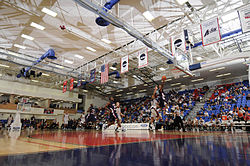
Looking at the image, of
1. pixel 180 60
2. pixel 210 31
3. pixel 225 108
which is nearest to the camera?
pixel 210 31

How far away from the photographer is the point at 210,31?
26.2ft

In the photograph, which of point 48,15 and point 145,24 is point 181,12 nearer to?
point 145,24

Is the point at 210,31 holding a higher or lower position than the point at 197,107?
higher

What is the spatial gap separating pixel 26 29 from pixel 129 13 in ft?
26.0

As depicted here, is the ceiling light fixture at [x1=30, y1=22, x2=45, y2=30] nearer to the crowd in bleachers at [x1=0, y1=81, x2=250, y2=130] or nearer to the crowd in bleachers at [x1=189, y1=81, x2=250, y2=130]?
the crowd in bleachers at [x1=0, y1=81, x2=250, y2=130]

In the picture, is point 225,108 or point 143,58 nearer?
→ point 143,58

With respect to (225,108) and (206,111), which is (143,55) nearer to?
(206,111)

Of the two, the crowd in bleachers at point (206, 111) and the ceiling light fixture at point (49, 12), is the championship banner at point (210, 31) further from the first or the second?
the ceiling light fixture at point (49, 12)

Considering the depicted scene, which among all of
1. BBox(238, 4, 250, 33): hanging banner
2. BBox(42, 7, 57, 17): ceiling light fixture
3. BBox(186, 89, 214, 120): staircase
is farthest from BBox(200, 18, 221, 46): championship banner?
BBox(186, 89, 214, 120): staircase

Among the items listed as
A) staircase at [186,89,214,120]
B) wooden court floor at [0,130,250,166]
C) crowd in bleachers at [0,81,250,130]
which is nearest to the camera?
wooden court floor at [0,130,250,166]

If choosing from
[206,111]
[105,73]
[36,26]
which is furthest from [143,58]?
[206,111]

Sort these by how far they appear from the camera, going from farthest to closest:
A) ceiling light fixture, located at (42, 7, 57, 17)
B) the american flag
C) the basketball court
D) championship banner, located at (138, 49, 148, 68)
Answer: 1. the american flag
2. championship banner, located at (138, 49, 148, 68)
3. ceiling light fixture, located at (42, 7, 57, 17)
4. the basketball court

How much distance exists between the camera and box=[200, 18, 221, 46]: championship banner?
7.71 m

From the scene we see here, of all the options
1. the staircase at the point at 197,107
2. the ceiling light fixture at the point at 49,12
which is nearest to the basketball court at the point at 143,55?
the ceiling light fixture at the point at 49,12
